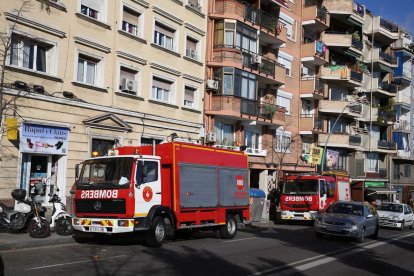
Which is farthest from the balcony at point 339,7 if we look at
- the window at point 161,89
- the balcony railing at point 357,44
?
the window at point 161,89

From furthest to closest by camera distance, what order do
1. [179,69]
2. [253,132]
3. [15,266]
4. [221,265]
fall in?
[253,132] → [179,69] → [221,265] → [15,266]

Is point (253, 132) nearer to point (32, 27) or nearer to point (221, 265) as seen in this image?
point (32, 27)

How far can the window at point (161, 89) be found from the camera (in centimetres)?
2571

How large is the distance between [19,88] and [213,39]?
48.5ft

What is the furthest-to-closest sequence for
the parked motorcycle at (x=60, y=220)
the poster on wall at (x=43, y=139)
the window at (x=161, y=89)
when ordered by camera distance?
the window at (x=161, y=89) < the poster on wall at (x=43, y=139) < the parked motorcycle at (x=60, y=220)

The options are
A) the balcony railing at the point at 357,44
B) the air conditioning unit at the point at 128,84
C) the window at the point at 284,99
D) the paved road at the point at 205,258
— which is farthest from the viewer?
the balcony railing at the point at 357,44

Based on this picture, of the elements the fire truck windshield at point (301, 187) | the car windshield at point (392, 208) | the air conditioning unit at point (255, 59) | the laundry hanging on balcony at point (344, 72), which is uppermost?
the laundry hanging on balcony at point (344, 72)

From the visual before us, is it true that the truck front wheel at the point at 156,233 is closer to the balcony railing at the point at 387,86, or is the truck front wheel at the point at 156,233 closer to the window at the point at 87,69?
the window at the point at 87,69

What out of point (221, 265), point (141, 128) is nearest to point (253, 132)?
point (141, 128)

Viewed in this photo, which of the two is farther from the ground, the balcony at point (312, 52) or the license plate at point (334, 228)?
the balcony at point (312, 52)

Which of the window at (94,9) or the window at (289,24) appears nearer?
the window at (94,9)

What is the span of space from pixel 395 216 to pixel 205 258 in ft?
61.1

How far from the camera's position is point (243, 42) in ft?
103

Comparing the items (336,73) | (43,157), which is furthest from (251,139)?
(43,157)
